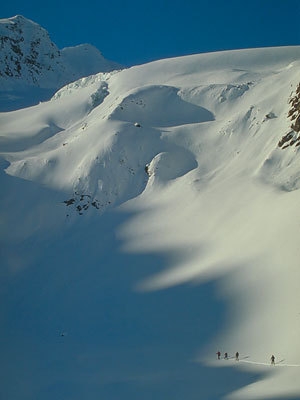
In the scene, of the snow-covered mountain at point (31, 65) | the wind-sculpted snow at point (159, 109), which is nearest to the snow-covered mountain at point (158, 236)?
the wind-sculpted snow at point (159, 109)

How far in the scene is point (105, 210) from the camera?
50.4 m

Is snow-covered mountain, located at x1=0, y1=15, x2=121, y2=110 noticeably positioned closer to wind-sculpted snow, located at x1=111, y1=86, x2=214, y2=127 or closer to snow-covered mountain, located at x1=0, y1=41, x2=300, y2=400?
snow-covered mountain, located at x1=0, y1=41, x2=300, y2=400

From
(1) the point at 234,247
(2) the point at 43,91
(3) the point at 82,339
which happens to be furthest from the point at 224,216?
(2) the point at 43,91

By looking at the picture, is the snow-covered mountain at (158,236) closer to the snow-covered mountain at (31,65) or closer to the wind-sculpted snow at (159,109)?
the wind-sculpted snow at (159,109)

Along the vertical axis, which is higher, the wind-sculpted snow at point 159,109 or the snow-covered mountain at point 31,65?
the snow-covered mountain at point 31,65

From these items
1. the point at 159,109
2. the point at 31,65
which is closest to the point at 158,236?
the point at 159,109

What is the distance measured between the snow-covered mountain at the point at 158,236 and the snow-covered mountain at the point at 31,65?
42.9 metres

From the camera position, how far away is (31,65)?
12556cm

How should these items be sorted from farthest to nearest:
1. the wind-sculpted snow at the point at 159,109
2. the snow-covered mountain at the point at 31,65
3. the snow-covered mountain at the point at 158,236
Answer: the snow-covered mountain at the point at 31,65
the wind-sculpted snow at the point at 159,109
the snow-covered mountain at the point at 158,236

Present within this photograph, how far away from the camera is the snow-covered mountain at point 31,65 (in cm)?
11447

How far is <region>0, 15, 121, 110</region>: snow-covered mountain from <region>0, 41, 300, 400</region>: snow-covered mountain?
42920 millimetres

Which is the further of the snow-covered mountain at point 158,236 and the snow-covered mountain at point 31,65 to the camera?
the snow-covered mountain at point 31,65

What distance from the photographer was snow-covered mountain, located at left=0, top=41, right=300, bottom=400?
2575cm

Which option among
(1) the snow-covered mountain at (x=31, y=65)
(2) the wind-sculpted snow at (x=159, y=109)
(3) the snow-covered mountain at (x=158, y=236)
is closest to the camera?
(3) the snow-covered mountain at (x=158, y=236)
